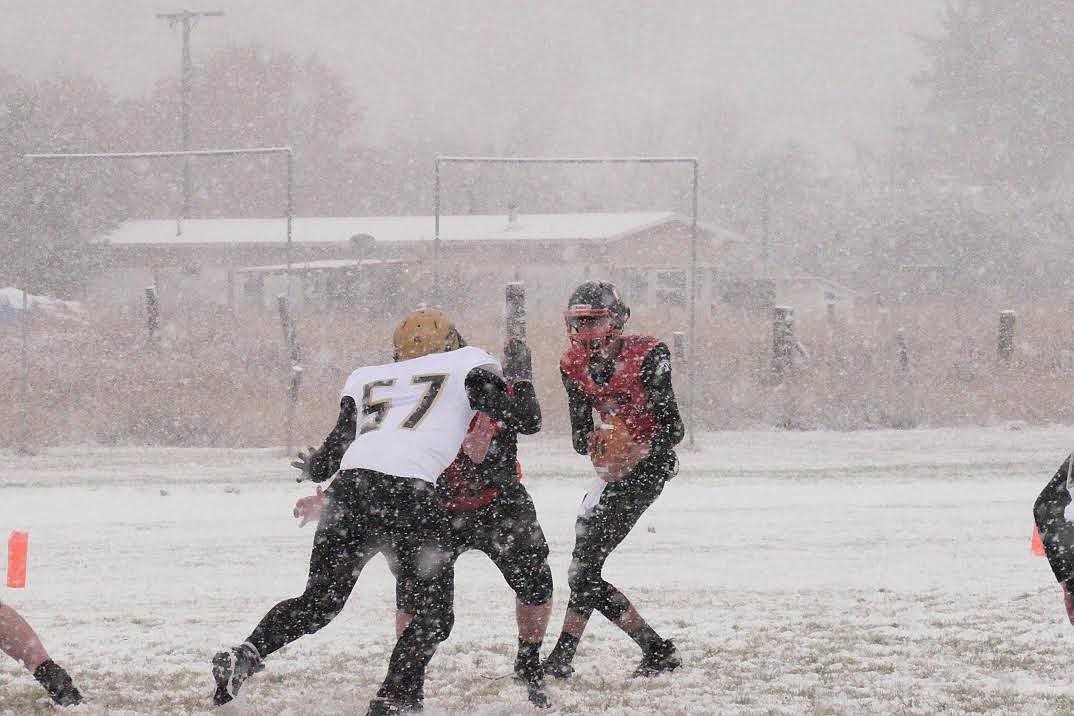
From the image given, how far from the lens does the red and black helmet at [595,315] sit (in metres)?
6.34

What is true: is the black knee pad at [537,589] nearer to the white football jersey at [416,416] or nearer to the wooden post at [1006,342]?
the white football jersey at [416,416]

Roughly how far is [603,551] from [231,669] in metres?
1.79

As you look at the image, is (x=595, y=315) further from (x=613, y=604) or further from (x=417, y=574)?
(x=417, y=574)

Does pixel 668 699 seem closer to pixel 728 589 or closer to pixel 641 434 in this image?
pixel 641 434

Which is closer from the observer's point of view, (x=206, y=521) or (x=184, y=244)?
(x=206, y=521)

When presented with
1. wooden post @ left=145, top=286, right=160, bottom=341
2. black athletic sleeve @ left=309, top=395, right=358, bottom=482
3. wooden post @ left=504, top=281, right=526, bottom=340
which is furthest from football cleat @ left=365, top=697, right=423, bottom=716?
wooden post @ left=145, top=286, right=160, bottom=341

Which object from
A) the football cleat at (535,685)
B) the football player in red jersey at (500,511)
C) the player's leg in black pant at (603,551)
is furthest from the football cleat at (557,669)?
the football player in red jersey at (500,511)

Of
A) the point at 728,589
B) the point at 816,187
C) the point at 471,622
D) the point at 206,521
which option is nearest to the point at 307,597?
the point at 471,622

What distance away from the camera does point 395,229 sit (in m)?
41.8

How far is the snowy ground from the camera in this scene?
6469 millimetres

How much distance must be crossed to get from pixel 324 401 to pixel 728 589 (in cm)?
994

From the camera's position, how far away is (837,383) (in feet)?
66.1

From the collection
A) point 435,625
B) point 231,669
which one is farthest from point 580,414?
point 231,669

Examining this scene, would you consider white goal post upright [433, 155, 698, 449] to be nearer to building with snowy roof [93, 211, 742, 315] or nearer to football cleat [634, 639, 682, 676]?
football cleat [634, 639, 682, 676]
